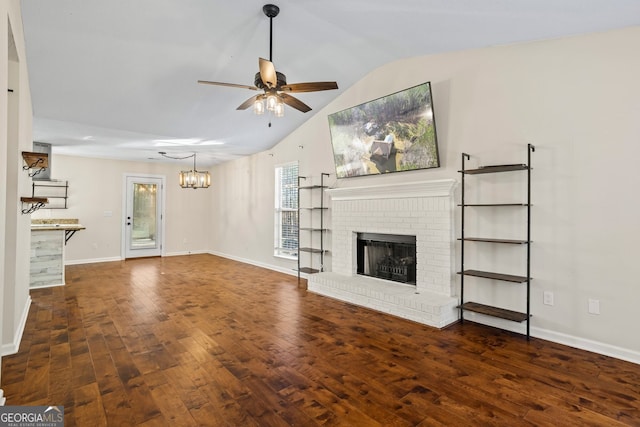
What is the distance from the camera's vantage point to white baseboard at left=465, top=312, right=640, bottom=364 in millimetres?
2736

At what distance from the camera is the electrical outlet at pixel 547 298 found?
10.3ft

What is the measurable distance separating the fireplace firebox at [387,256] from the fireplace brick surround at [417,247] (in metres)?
0.12

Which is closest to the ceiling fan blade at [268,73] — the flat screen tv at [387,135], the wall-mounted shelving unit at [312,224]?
the flat screen tv at [387,135]

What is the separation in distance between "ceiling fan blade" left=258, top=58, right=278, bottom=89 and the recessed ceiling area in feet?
2.63

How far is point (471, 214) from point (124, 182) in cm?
816

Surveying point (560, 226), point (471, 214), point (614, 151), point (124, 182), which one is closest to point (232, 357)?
point (471, 214)

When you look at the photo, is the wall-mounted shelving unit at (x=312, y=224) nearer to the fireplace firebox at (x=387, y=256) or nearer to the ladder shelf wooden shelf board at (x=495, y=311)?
the fireplace firebox at (x=387, y=256)

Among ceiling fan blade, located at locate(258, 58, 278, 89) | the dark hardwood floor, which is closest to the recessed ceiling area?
ceiling fan blade, located at locate(258, 58, 278, 89)

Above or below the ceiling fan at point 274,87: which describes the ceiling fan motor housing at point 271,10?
above

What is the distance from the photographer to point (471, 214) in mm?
3699

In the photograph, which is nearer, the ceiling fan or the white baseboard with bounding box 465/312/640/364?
the white baseboard with bounding box 465/312/640/364

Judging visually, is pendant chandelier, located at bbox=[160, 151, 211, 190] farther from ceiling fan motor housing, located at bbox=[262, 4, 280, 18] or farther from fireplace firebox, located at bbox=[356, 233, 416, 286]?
ceiling fan motor housing, located at bbox=[262, 4, 280, 18]

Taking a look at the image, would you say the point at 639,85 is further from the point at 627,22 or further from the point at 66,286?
the point at 66,286

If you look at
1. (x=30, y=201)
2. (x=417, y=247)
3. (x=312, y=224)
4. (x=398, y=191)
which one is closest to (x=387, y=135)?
(x=398, y=191)
